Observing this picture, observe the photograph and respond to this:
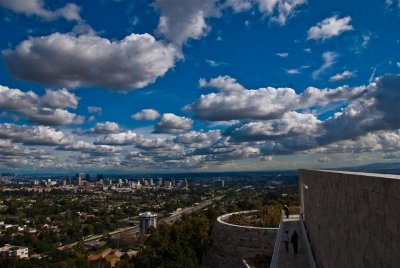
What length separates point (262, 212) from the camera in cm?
1994

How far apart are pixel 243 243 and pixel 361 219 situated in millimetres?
11524

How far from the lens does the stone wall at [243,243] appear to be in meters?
15.7

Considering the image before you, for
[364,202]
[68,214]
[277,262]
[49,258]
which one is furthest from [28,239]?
[364,202]

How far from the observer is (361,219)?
481 cm

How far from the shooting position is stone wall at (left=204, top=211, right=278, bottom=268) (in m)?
15.7

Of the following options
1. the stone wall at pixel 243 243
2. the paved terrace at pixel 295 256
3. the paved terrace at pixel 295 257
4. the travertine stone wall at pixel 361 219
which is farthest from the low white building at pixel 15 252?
the travertine stone wall at pixel 361 219

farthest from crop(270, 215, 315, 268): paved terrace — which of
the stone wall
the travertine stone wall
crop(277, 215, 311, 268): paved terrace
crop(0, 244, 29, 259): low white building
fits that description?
crop(0, 244, 29, 259): low white building

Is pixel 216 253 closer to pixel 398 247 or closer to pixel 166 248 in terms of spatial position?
pixel 166 248

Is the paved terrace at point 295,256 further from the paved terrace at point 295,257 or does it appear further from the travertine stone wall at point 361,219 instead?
the travertine stone wall at point 361,219

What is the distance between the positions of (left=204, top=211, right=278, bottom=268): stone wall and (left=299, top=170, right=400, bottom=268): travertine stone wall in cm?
794

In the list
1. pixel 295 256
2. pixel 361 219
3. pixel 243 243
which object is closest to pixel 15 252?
pixel 243 243

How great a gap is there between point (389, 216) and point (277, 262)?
7.08m

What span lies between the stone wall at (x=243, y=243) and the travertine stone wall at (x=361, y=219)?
313 inches

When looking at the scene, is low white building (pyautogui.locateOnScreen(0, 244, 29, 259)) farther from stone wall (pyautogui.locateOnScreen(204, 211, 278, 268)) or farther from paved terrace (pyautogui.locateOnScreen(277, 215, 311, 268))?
paved terrace (pyautogui.locateOnScreen(277, 215, 311, 268))
